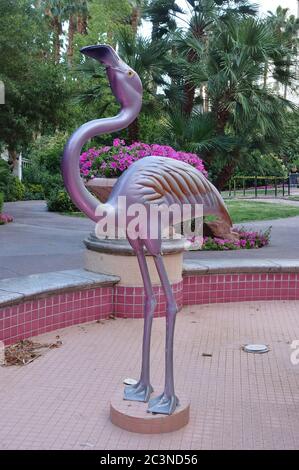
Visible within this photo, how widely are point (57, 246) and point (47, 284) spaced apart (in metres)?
5.02

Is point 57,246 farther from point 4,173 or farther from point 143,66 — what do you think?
point 4,173

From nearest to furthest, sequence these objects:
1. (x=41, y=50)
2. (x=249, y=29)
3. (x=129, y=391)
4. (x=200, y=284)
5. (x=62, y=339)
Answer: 1. (x=129, y=391)
2. (x=62, y=339)
3. (x=200, y=284)
4. (x=249, y=29)
5. (x=41, y=50)

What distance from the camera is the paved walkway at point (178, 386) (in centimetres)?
317

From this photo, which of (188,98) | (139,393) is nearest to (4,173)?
(188,98)

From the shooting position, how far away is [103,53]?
10.3 ft

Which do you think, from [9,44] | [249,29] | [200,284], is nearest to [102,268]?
[200,284]

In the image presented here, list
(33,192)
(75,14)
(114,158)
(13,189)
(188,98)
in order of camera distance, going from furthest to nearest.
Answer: (75,14) < (33,192) < (13,189) < (188,98) < (114,158)

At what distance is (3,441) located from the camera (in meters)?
3.09

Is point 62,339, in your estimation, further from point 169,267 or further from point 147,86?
point 147,86

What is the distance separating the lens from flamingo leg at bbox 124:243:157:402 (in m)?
3.40

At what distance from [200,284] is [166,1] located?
7731mm

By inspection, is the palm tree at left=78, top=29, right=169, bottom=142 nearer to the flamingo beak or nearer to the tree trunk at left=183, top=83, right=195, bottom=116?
the tree trunk at left=183, top=83, right=195, bottom=116

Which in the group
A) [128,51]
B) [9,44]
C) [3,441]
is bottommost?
[3,441]
